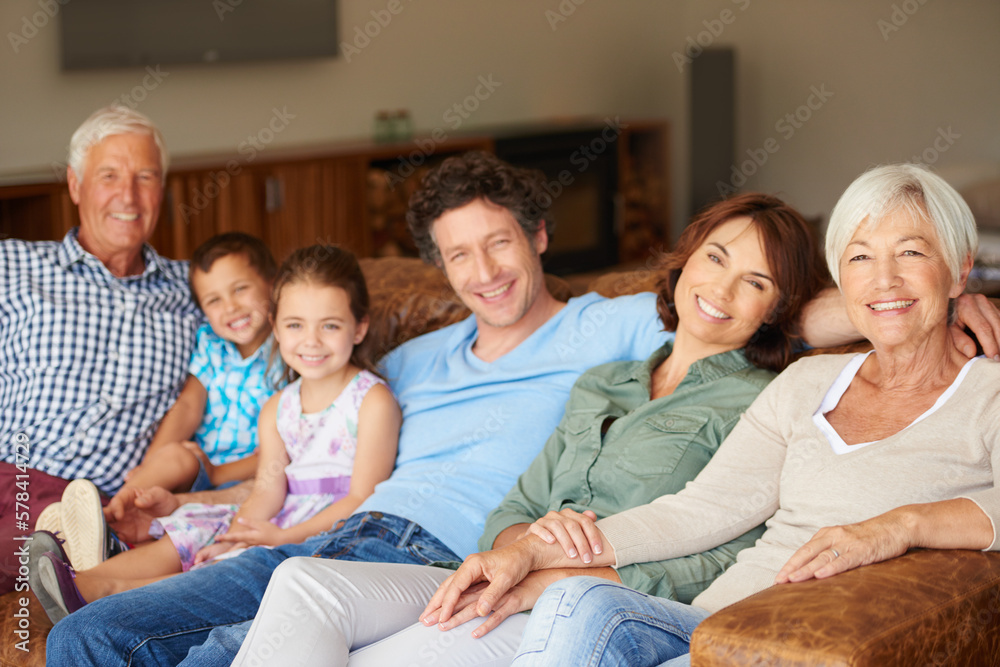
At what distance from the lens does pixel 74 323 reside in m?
2.02

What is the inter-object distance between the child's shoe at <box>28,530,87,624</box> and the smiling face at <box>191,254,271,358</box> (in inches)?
25.1

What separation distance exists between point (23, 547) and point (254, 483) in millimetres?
470

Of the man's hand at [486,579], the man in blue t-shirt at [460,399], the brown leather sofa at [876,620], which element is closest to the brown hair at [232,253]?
the man in blue t-shirt at [460,399]

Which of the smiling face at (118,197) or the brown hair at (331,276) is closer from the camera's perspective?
the brown hair at (331,276)

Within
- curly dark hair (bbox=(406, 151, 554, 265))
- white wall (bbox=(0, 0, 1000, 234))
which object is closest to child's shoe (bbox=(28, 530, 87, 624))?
curly dark hair (bbox=(406, 151, 554, 265))

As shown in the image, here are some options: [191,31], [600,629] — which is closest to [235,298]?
[600,629]

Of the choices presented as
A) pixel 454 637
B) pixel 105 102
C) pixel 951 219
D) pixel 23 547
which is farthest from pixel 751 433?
pixel 105 102

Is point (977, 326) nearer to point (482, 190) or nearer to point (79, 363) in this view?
point (482, 190)

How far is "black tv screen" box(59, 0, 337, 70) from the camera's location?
12.3 ft

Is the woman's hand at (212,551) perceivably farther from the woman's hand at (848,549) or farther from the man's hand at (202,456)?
the woman's hand at (848,549)

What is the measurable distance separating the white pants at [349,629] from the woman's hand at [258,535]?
39cm

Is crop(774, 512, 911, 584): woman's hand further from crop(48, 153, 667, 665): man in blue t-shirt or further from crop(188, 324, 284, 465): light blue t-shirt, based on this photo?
crop(188, 324, 284, 465): light blue t-shirt

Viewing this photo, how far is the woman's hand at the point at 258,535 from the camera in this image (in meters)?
1.78

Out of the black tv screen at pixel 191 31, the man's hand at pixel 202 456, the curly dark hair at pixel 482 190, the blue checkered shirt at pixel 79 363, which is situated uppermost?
the black tv screen at pixel 191 31
